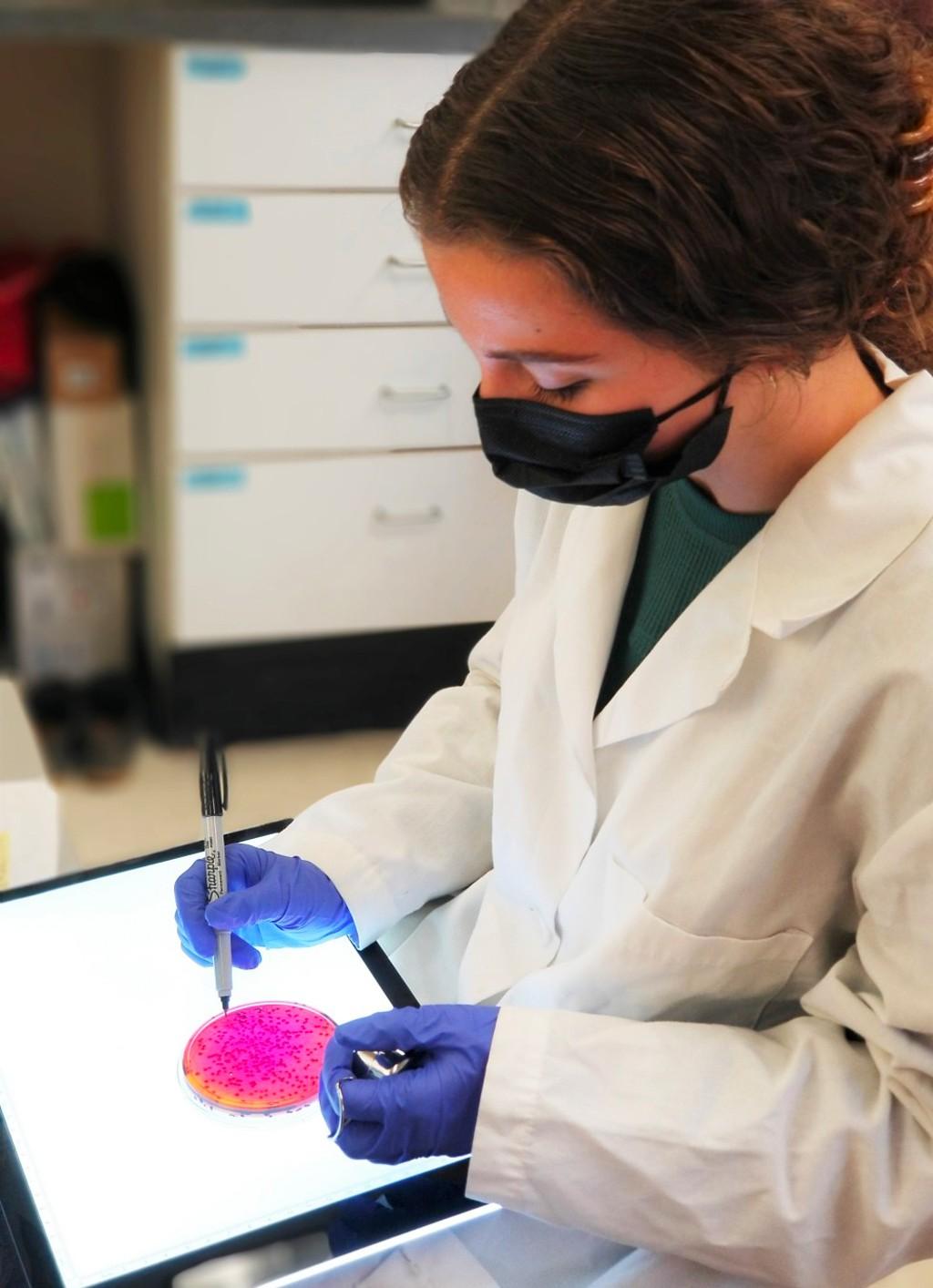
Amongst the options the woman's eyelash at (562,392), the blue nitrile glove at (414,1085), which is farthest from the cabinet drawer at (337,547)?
the blue nitrile glove at (414,1085)

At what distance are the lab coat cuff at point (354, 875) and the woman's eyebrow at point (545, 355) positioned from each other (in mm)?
495

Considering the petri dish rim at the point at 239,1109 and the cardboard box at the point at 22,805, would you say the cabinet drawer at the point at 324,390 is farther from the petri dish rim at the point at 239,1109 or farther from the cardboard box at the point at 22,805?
the petri dish rim at the point at 239,1109

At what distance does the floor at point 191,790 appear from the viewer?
118 centimetres

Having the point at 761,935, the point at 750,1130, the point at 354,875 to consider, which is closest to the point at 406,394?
the point at 354,875

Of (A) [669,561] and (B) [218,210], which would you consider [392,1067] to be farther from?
(B) [218,210]

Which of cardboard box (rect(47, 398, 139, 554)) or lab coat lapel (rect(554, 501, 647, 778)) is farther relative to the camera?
cardboard box (rect(47, 398, 139, 554))

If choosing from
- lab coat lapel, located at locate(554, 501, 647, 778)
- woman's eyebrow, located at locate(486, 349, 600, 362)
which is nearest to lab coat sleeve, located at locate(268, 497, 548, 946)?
lab coat lapel, located at locate(554, 501, 647, 778)

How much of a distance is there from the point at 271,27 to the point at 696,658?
610 mm

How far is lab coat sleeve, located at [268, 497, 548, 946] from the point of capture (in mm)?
1177

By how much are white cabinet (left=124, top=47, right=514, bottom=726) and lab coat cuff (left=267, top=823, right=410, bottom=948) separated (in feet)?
0.50

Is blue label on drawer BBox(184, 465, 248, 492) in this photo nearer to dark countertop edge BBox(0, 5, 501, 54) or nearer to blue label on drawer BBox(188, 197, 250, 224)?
blue label on drawer BBox(188, 197, 250, 224)

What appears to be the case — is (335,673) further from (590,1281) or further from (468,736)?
(590,1281)

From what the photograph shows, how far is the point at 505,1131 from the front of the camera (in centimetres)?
90

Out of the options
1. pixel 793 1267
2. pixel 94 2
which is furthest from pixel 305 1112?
pixel 94 2
